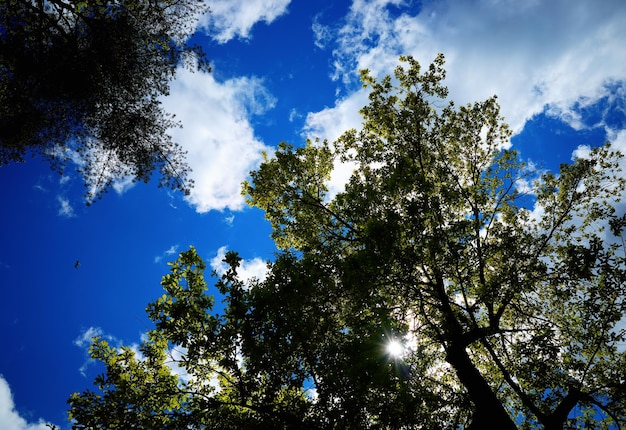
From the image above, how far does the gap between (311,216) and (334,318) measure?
652cm

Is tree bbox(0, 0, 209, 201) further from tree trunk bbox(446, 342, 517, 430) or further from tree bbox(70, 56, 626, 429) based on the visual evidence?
tree trunk bbox(446, 342, 517, 430)

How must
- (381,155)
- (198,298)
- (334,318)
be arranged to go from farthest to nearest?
1. (381,155)
2. (334,318)
3. (198,298)

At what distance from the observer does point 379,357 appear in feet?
25.1

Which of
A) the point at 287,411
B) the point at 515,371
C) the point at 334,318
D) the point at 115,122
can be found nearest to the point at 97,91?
the point at 115,122

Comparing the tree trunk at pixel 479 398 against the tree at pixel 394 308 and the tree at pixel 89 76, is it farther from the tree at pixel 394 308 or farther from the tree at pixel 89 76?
Result: the tree at pixel 89 76

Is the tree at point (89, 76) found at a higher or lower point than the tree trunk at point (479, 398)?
higher

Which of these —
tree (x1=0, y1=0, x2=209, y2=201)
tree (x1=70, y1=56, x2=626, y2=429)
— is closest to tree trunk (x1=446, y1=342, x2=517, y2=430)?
tree (x1=70, y1=56, x2=626, y2=429)

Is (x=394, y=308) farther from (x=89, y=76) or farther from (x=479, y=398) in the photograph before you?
(x=89, y=76)

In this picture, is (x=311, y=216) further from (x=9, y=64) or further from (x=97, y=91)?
(x=9, y=64)

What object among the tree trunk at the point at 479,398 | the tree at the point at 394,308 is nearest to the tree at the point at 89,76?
the tree at the point at 394,308

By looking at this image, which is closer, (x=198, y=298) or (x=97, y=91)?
(x=198, y=298)

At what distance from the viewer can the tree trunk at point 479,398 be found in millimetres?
9859

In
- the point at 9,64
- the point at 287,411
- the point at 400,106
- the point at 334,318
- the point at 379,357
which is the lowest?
the point at 287,411

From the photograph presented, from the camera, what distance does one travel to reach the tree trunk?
388 inches
